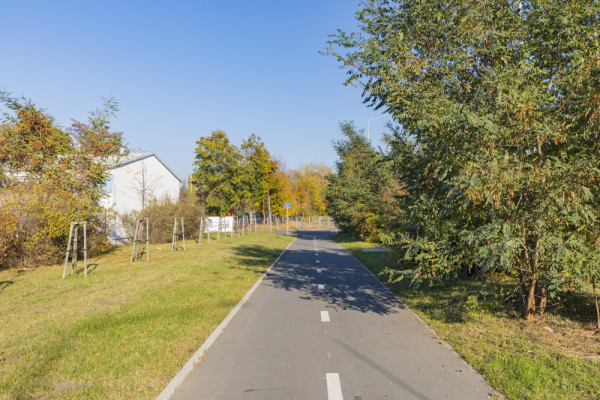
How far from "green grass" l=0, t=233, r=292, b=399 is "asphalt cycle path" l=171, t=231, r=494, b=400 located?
62 cm

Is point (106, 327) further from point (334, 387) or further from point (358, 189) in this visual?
point (358, 189)

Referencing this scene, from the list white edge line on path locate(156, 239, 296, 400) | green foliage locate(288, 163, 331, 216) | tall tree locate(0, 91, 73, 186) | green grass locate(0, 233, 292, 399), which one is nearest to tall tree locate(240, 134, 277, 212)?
green foliage locate(288, 163, 331, 216)

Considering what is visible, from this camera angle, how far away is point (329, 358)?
5.62 m

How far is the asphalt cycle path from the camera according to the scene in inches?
176

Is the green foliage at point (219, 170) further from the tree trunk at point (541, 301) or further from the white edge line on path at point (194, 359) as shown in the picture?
the tree trunk at point (541, 301)

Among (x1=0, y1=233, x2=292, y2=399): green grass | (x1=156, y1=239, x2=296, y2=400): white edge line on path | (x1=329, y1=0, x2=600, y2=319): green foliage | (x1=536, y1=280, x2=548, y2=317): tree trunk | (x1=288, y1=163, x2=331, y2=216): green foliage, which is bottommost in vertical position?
(x1=156, y1=239, x2=296, y2=400): white edge line on path

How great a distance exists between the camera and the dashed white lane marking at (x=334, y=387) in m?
4.33

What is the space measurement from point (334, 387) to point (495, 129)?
14.4 feet

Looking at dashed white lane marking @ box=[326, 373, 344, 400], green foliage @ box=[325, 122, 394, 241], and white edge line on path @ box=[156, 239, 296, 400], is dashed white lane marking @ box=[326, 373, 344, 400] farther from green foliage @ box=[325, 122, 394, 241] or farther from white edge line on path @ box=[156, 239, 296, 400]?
green foliage @ box=[325, 122, 394, 241]

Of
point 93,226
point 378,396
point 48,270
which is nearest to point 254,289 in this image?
point 378,396

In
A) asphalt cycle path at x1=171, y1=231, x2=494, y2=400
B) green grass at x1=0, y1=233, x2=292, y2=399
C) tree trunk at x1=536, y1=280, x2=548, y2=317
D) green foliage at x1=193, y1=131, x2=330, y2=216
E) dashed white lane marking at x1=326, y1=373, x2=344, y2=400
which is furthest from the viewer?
green foliage at x1=193, y1=131, x2=330, y2=216

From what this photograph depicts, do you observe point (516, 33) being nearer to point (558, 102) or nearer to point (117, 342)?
point (558, 102)

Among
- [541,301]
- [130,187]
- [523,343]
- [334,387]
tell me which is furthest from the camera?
[130,187]

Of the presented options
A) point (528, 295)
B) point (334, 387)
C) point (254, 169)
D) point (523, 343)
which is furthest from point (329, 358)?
point (254, 169)
